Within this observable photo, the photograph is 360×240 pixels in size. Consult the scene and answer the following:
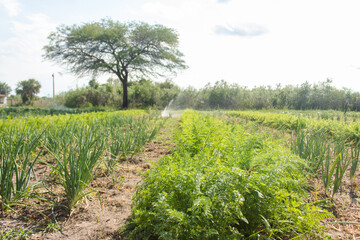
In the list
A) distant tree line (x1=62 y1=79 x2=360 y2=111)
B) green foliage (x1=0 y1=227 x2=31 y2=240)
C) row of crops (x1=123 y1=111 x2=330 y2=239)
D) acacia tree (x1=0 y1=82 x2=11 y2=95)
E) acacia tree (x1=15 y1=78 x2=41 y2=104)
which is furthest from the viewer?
acacia tree (x1=0 y1=82 x2=11 y2=95)

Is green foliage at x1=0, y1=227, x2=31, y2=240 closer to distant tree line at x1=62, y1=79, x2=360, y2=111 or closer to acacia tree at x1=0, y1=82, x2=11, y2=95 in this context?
distant tree line at x1=62, y1=79, x2=360, y2=111

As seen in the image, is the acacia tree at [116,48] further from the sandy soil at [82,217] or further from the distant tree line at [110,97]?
the sandy soil at [82,217]

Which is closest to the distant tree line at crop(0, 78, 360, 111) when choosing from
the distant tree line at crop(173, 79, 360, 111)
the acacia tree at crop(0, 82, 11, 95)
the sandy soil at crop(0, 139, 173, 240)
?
the distant tree line at crop(173, 79, 360, 111)

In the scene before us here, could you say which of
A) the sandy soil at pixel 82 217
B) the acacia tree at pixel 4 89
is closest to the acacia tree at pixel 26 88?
the acacia tree at pixel 4 89

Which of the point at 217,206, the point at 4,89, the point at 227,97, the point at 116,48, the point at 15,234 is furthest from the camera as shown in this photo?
the point at 4,89

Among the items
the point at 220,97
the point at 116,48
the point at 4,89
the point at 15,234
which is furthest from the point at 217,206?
the point at 4,89

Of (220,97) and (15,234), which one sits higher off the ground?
(220,97)

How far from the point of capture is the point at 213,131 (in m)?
3.69

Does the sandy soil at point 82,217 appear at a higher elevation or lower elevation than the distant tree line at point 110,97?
lower

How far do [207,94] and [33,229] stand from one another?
30.7 meters

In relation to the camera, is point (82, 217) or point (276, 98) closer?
point (82, 217)

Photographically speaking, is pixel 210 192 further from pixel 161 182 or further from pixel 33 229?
pixel 33 229

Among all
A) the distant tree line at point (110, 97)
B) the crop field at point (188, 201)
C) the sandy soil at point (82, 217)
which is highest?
the distant tree line at point (110, 97)

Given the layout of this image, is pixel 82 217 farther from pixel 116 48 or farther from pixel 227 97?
pixel 227 97
